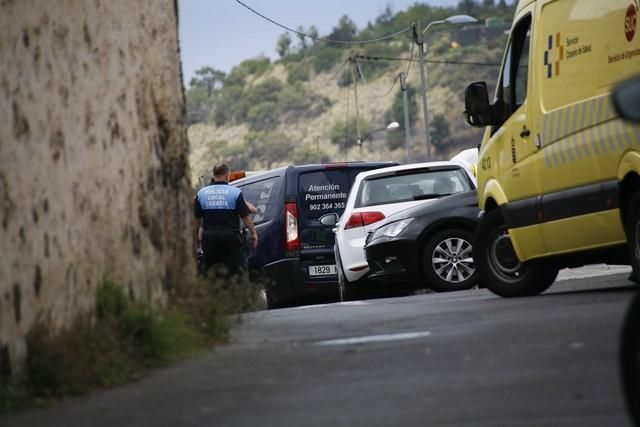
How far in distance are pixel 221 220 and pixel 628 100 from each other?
12.9 metres

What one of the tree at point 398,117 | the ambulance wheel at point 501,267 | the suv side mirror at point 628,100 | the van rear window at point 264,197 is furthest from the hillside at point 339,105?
the suv side mirror at point 628,100

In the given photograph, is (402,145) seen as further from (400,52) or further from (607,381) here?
(607,381)

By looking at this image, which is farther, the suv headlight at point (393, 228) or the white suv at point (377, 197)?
the white suv at point (377, 197)

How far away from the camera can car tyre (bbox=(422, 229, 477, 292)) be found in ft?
56.3

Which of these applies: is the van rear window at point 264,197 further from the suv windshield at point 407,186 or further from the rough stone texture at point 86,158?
the rough stone texture at point 86,158

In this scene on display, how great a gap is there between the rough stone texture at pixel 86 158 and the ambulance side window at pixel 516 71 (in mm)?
3168

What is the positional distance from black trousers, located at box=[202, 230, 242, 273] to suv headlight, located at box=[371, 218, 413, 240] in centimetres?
153

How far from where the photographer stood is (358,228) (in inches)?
727

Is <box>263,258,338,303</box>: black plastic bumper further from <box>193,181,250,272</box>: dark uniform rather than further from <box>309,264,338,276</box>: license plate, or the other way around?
<box>193,181,250,272</box>: dark uniform

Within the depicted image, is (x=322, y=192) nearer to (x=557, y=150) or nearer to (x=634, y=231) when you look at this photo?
(x=557, y=150)

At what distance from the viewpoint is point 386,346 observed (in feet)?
30.2

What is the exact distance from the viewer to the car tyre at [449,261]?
56.3 ft

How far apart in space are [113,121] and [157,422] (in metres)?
3.05

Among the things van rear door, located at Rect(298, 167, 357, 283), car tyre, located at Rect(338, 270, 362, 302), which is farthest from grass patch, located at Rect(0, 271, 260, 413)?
van rear door, located at Rect(298, 167, 357, 283)
